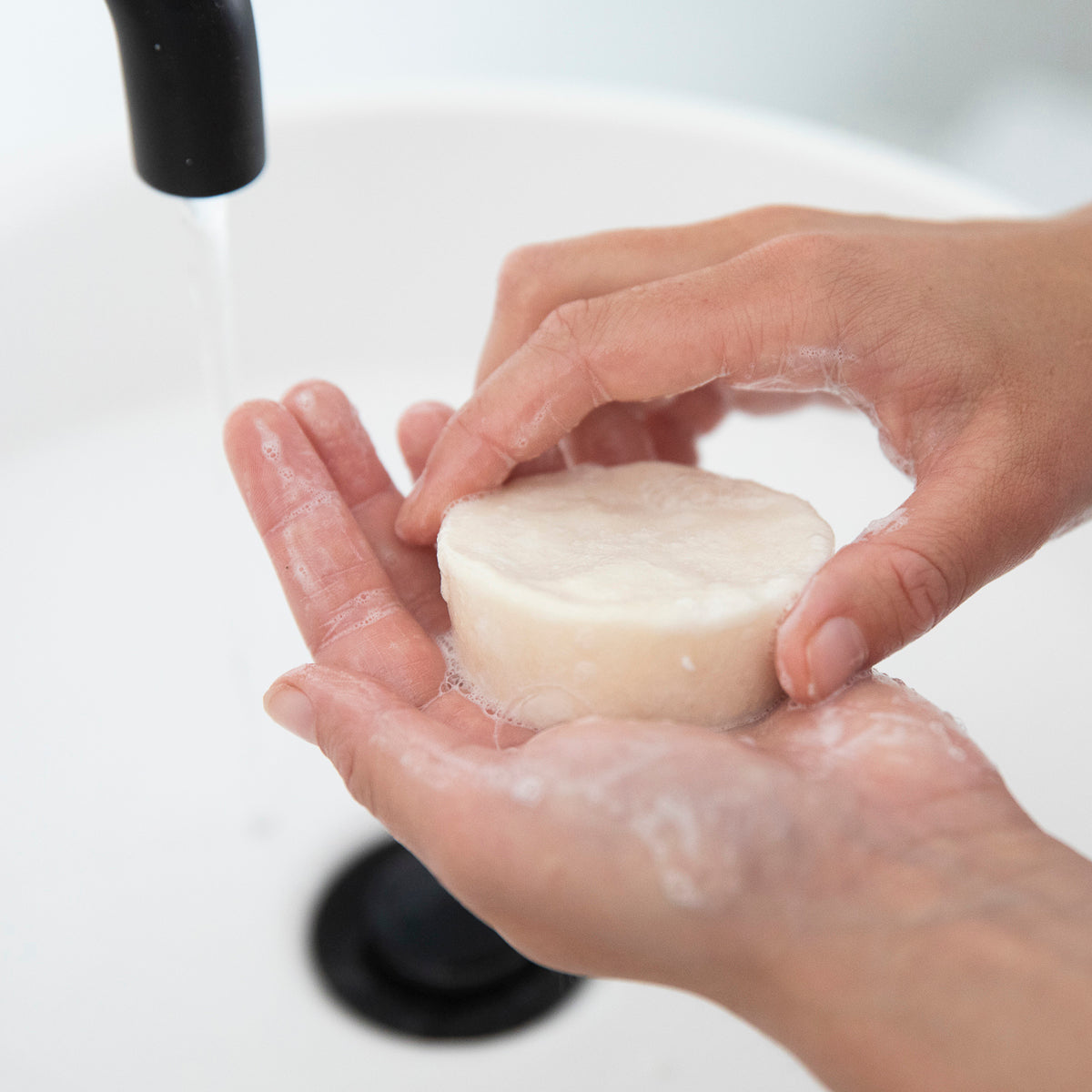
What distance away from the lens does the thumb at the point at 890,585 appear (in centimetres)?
62

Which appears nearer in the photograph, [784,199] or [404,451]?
[404,451]

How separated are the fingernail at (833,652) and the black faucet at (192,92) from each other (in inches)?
14.6

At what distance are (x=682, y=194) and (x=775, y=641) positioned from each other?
63cm

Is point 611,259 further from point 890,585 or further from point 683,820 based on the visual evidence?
point 683,820

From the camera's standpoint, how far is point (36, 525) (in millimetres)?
994

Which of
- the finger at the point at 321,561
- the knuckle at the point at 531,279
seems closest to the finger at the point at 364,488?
the finger at the point at 321,561

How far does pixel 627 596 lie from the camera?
65 cm

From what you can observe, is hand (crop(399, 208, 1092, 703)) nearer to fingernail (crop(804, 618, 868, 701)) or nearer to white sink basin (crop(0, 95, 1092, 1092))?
fingernail (crop(804, 618, 868, 701))

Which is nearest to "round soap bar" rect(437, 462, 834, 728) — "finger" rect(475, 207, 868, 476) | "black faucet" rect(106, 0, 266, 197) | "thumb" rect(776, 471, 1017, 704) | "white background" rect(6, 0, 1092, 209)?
"thumb" rect(776, 471, 1017, 704)

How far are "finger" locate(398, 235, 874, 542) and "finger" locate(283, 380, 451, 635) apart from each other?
0.06 m

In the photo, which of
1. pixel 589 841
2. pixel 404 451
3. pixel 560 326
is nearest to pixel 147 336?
pixel 404 451

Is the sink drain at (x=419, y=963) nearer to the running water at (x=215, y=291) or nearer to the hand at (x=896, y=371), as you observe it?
the hand at (x=896, y=371)

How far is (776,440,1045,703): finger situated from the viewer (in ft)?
2.02

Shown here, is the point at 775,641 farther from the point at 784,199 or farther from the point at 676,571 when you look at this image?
the point at 784,199
